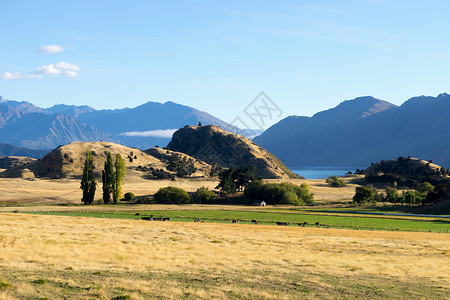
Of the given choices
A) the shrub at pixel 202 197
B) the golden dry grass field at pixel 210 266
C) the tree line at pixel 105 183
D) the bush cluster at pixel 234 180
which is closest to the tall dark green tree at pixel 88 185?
the tree line at pixel 105 183

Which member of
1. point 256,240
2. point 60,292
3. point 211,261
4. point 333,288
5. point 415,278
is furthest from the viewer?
point 256,240

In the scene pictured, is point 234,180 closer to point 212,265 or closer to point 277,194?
point 277,194

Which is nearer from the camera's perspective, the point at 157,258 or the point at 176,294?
the point at 176,294

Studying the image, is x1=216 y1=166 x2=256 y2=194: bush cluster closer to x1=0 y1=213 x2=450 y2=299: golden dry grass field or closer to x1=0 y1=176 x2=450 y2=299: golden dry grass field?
x1=0 y1=176 x2=450 y2=299: golden dry grass field

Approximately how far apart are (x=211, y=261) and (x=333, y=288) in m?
12.4

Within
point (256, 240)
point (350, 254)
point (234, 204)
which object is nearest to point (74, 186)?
point (234, 204)

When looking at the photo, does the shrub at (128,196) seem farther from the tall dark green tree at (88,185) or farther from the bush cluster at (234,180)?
the bush cluster at (234,180)

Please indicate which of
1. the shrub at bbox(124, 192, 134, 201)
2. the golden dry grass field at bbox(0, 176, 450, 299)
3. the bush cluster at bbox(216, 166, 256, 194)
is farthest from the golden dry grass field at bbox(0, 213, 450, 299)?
the bush cluster at bbox(216, 166, 256, 194)

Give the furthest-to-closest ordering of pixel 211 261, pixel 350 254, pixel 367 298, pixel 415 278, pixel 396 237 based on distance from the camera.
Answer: pixel 396 237 < pixel 350 254 < pixel 211 261 < pixel 415 278 < pixel 367 298

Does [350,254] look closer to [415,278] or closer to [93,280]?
[415,278]

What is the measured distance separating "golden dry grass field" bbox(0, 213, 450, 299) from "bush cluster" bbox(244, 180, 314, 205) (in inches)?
3404

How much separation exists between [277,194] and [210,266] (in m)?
114

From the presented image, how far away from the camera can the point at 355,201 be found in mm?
147500

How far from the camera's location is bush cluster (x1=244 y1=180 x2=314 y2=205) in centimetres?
14725
